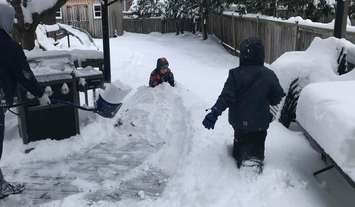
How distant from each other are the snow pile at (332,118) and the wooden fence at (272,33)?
4.09 metres

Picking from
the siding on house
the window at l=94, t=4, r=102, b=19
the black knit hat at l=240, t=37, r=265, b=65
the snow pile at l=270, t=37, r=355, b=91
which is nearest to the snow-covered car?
the snow pile at l=270, t=37, r=355, b=91

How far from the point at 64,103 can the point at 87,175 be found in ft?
4.13

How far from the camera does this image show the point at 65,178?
4988 mm

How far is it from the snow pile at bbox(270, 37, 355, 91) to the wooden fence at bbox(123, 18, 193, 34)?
24.4 m

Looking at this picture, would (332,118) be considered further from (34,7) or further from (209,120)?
(34,7)

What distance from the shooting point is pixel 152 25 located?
32344mm

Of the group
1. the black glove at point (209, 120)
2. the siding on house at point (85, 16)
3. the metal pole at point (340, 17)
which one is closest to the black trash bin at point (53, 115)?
the black glove at point (209, 120)

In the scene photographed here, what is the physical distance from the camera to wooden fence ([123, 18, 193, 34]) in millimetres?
31391

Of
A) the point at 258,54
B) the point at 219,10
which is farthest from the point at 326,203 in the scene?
the point at 219,10

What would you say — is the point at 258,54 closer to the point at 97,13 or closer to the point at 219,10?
the point at 219,10

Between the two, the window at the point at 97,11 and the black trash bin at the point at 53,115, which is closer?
the black trash bin at the point at 53,115

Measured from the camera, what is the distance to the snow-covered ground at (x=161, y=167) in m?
4.23

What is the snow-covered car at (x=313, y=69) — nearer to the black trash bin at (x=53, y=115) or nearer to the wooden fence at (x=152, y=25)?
the black trash bin at (x=53, y=115)

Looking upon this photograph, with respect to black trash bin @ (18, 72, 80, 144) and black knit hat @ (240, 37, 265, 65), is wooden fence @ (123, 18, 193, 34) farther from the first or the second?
black knit hat @ (240, 37, 265, 65)
